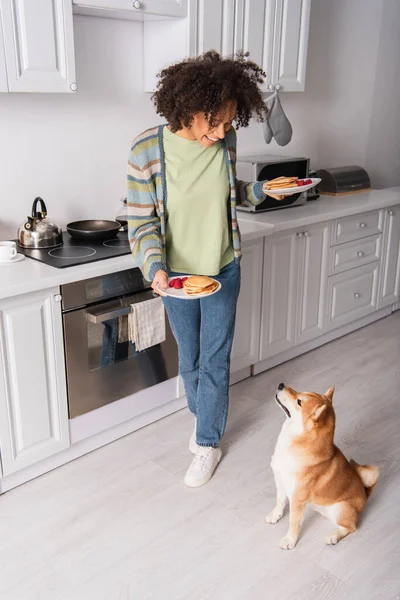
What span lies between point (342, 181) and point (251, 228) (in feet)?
3.88

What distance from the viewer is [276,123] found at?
310cm

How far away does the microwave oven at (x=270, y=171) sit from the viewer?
3033 millimetres

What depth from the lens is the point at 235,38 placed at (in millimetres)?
2664

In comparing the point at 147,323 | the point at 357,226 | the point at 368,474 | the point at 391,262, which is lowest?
the point at 368,474

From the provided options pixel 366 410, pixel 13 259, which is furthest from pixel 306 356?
pixel 13 259

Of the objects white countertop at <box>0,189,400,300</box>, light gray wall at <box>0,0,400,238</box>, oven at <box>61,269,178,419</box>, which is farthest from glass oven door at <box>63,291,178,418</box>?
light gray wall at <box>0,0,400,238</box>

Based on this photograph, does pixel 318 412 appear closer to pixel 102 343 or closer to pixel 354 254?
pixel 102 343

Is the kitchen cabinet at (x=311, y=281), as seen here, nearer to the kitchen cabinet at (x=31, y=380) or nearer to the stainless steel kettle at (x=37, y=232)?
the stainless steel kettle at (x=37, y=232)

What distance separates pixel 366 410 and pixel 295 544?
3.26ft

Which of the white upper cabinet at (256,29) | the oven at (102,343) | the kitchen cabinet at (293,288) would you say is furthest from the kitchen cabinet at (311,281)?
the oven at (102,343)

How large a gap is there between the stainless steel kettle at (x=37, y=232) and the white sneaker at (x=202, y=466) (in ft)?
3.21

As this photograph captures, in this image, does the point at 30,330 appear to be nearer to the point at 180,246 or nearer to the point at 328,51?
the point at 180,246

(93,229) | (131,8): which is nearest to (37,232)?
(93,229)

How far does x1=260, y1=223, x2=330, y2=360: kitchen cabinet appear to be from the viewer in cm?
291
